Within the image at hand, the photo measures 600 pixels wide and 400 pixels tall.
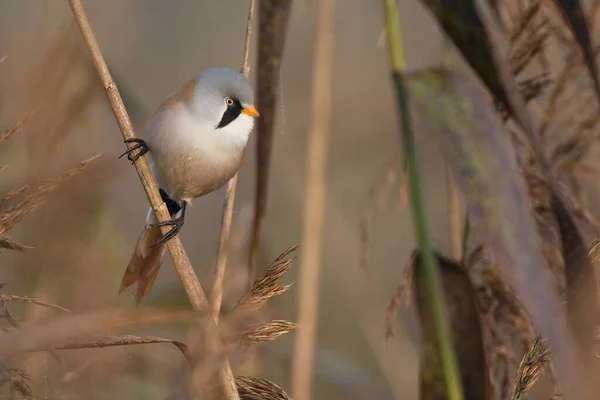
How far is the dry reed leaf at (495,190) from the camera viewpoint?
0.61m

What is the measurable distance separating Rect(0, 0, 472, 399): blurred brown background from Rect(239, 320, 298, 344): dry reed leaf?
85mm

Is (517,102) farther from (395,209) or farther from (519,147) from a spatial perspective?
(395,209)

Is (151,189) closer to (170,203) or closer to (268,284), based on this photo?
(268,284)

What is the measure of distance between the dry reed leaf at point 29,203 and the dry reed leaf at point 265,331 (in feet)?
1.30

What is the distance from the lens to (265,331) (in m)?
0.97

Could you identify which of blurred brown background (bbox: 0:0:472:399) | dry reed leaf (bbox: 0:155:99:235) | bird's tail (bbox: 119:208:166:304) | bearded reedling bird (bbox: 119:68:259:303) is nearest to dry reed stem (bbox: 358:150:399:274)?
blurred brown background (bbox: 0:0:472:399)

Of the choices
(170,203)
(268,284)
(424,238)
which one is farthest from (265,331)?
(170,203)

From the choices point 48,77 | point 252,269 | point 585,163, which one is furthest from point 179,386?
point 585,163

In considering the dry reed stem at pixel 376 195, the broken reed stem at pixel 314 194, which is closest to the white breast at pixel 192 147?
the dry reed stem at pixel 376 195

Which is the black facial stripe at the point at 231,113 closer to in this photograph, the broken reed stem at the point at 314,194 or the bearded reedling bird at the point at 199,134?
the bearded reedling bird at the point at 199,134

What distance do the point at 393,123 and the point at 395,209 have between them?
3.06ft

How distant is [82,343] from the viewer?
813 mm

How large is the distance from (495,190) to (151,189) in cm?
75

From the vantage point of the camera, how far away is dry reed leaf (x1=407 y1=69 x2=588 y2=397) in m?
0.61
